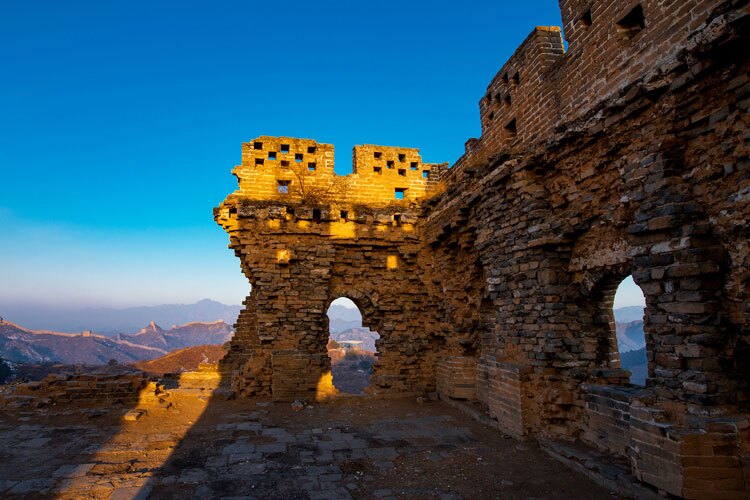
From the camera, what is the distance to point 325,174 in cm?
1351

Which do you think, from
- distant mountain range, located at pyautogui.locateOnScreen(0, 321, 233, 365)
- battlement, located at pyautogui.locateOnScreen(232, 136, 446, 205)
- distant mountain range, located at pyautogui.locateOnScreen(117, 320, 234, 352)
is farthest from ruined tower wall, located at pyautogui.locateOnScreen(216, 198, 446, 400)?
distant mountain range, located at pyautogui.locateOnScreen(117, 320, 234, 352)

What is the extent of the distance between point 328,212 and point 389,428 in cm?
624

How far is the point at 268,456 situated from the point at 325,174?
8907 mm

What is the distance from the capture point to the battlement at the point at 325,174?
1307 centimetres

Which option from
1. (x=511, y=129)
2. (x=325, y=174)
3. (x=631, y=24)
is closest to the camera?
(x=631, y=24)

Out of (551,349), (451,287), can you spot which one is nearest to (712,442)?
(551,349)

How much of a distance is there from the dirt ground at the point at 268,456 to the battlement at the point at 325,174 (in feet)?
21.4

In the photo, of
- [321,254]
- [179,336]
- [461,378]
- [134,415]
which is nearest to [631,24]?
[461,378]

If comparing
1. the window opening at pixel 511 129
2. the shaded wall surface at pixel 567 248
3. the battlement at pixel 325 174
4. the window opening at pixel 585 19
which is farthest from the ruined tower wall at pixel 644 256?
the battlement at pixel 325 174

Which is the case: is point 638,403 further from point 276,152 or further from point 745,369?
point 276,152

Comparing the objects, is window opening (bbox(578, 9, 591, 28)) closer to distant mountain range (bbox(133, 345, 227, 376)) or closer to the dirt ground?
the dirt ground

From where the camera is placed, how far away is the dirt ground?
5.45 metres

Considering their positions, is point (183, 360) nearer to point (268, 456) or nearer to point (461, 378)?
point (461, 378)

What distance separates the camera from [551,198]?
23.9 feet
